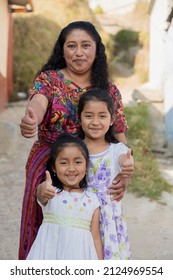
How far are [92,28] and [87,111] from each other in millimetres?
447

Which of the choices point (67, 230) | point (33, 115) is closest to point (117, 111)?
point (33, 115)

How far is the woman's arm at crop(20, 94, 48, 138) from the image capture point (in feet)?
7.02

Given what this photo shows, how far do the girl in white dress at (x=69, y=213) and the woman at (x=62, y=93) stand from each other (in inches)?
4.1

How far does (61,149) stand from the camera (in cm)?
229

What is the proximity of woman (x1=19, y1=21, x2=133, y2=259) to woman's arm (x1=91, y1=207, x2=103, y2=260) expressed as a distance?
0.13 meters

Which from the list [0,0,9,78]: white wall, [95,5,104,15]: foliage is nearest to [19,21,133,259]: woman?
[0,0,9,78]: white wall

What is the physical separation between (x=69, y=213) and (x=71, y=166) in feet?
0.71

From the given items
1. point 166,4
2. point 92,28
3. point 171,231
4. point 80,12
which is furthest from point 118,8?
point 92,28

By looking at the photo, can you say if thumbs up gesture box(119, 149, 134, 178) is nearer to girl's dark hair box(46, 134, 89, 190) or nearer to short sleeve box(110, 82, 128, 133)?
girl's dark hair box(46, 134, 89, 190)

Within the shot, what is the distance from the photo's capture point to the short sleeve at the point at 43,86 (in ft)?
7.83

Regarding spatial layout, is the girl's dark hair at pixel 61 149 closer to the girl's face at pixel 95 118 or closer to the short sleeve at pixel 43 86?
the girl's face at pixel 95 118

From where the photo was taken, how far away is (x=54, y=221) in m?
2.27

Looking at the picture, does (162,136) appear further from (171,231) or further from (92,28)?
(92,28)

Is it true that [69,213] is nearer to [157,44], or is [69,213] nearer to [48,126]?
[48,126]
